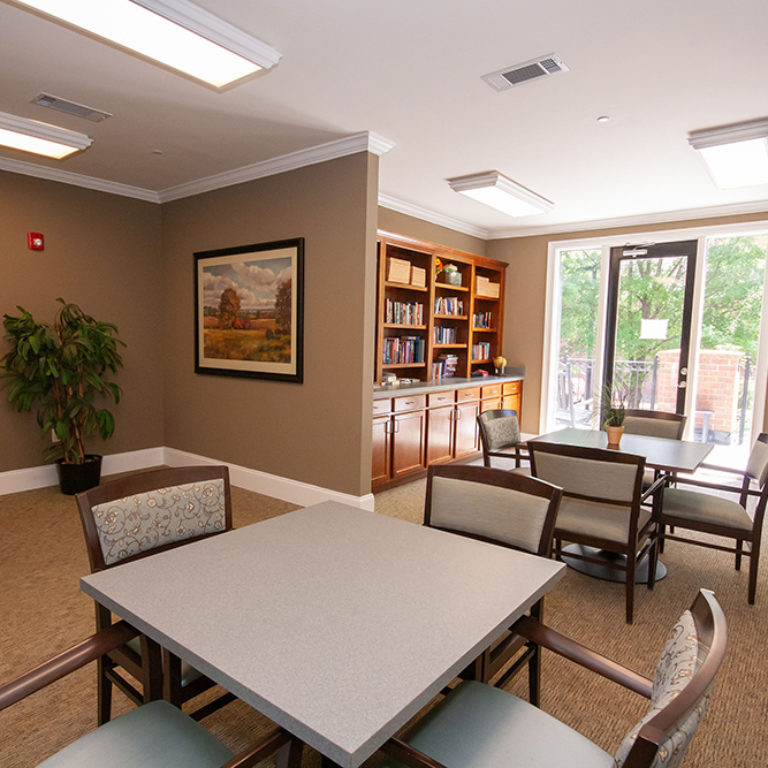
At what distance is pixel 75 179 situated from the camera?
456cm

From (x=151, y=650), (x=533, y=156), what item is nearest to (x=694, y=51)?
(x=533, y=156)

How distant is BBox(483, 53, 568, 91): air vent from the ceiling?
40mm

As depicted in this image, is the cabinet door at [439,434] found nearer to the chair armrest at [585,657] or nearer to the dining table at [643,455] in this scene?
the dining table at [643,455]

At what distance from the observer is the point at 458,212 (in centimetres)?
572

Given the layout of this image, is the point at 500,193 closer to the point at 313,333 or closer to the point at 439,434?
the point at 313,333

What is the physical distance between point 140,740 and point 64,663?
246mm

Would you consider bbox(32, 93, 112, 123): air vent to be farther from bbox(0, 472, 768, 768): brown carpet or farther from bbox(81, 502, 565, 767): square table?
bbox(81, 502, 565, 767): square table

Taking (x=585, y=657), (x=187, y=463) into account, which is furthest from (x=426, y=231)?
(x=585, y=657)

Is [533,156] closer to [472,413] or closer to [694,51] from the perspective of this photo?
[694,51]

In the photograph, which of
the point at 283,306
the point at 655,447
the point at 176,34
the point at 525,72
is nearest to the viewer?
the point at 176,34

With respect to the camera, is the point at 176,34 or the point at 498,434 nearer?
the point at 176,34

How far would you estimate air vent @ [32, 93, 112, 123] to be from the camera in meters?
3.07

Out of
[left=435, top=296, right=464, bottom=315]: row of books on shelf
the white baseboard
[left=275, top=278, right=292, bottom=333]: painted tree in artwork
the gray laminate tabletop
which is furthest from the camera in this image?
[left=435, top=296, right=464, bottom=315]: row of books on shelf

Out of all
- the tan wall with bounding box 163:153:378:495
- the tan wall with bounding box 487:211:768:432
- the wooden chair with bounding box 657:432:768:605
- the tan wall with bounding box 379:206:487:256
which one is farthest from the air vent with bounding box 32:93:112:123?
the tan wall with bounding box 487:211:768:432
